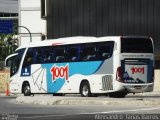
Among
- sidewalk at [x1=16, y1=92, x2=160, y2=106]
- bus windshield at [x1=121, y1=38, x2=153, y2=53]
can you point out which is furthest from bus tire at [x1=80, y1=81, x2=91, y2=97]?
sidewalk at [x1=16, y1=92, x2=160, y2=106]

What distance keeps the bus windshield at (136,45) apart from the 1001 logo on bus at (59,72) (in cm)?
447

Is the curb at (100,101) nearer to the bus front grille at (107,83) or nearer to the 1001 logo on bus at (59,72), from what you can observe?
the bus front grille at (107,83)

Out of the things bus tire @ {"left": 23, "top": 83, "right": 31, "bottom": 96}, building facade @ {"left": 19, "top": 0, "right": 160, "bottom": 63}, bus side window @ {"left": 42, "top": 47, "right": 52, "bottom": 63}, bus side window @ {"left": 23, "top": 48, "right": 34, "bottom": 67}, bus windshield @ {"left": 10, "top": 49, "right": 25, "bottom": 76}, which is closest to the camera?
bus side window @ {"left": 42, "top": 47, "right": 52, "bottom": 63}

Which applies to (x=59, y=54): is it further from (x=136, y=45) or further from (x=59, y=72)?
(x=136, y=45)

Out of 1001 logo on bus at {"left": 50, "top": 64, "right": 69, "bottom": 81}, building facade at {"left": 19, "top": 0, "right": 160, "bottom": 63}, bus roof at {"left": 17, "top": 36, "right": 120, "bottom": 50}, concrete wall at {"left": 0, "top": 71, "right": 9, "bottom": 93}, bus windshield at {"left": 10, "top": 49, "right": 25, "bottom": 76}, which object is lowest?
concrete wall at {"left": 0, "top": 71, "right": 9, "bottom": 93}

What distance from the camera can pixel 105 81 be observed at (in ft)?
107

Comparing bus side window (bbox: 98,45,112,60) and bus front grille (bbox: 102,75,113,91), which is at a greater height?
bus side window (bbox: 98,45,112,60)

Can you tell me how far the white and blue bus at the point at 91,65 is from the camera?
105 feet

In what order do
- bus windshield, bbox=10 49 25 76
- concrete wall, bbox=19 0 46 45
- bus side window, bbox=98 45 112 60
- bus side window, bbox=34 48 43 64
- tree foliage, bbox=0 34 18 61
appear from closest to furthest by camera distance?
bus side window, bbox=98 45 112 60
bus side window, bbox=34 48 43 64
bus windshield, bbox=10 49 25 76
concrete wall, bbox=19 0 46 45
tree foliage, bbox=0 34 18 61

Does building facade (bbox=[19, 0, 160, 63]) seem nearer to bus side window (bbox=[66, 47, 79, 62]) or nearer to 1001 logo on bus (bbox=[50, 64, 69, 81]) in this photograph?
1001 logo on bus (bbox=[50, 64, 69, 81])

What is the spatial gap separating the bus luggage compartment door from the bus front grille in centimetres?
68

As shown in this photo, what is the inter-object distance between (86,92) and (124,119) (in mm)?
14886

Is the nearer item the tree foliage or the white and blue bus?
the white and blue bus

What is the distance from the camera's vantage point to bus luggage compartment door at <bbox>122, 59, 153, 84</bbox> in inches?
1259
